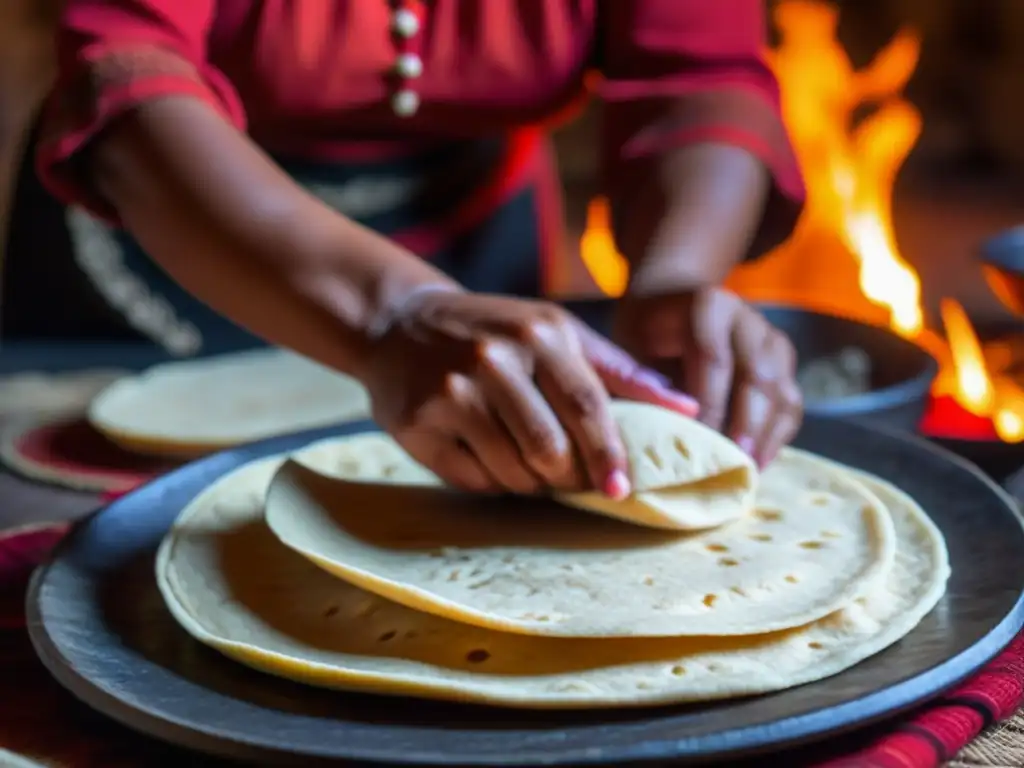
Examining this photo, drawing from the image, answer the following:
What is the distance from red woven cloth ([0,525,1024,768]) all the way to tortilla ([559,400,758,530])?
186mm

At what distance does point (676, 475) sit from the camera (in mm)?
730

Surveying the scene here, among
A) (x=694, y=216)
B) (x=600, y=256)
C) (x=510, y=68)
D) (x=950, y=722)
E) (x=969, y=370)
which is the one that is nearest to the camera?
(x=950, y=722)

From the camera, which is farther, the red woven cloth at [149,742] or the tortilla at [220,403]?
the tortilla at [220,403]

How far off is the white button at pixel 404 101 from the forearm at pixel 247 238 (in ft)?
0.96

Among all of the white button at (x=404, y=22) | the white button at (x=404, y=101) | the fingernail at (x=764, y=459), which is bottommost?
the fingernail at (x=764, y=459)

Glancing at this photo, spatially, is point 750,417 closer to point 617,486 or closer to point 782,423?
point 782,423

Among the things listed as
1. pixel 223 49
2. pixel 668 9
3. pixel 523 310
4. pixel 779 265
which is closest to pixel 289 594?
pixel 523 310

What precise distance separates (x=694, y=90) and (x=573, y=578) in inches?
25.0

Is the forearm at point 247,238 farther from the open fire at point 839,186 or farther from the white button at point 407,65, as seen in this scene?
the open fire at point 839,186

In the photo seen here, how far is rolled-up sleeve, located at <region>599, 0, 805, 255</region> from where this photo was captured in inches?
45.1

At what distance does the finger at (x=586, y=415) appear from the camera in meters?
0.71

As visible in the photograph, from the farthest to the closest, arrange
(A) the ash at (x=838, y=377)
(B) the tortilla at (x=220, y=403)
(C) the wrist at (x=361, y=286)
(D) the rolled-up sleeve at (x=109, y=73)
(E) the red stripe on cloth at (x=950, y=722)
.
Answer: (A) the ash at (x=838, y=377), (B) the tortilla at (x=220, y=403), (D) the rolled-up sleeve at (x=109, y=73), (C) the wrist at (x=361, y=286), (E) the red stripe on cloth at (x=950, y=722)

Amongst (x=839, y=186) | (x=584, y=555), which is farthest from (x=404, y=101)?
(x=839, y=186)

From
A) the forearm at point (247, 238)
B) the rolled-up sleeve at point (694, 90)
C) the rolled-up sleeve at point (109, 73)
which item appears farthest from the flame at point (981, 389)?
the rolled-up sleeve at point (109, 73)
